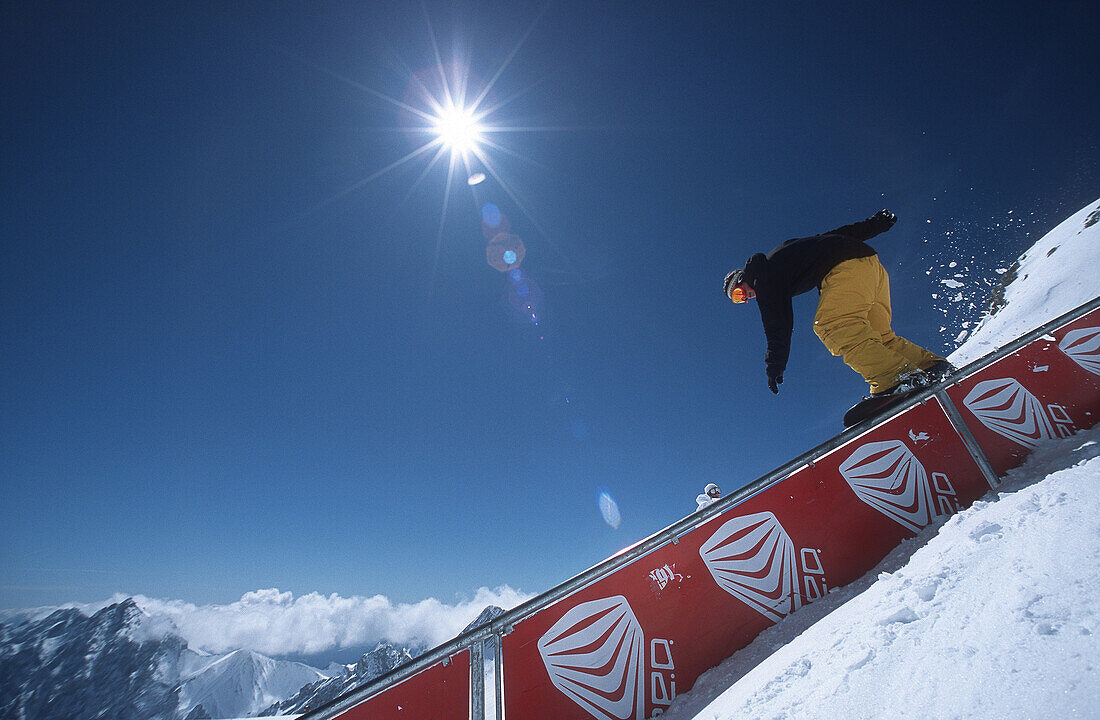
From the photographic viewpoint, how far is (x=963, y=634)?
134 cm

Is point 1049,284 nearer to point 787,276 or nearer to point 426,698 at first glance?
point 787,276

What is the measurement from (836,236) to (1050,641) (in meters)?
3.35

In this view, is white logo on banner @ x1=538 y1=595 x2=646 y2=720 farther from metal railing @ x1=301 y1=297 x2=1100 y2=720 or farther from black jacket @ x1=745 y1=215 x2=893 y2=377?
black jacket @ x1=745 y1=215 x2=893 y2=377

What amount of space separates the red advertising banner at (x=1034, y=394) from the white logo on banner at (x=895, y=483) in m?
0.57

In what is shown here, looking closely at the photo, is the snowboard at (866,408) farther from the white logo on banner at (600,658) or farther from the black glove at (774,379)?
the white logo on banner at (600,658)

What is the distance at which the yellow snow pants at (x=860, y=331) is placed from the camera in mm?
3510

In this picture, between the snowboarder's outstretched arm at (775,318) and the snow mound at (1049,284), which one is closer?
the snowboarder's outstretched arm at (775,318)

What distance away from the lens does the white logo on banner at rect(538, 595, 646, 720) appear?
2303 millimetres

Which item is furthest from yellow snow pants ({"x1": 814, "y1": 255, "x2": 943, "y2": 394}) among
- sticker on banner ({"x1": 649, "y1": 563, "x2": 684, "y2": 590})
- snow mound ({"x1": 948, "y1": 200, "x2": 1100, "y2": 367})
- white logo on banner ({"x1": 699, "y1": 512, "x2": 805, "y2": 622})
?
snow mound ({"x1": 948, "y1": 200, "x2": 1100, "y2": 367})

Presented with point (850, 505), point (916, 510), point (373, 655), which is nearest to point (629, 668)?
point (850, 505)

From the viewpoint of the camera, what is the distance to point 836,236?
373cm

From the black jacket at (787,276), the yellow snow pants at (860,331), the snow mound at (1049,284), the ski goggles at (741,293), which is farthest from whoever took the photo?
the snow mound at (1049,284)

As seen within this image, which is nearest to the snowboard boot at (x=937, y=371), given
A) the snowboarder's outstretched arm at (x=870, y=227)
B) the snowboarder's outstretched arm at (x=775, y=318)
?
the snowboarder's outstretched arm at (x=775, y=318)

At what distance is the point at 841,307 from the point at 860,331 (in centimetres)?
24
